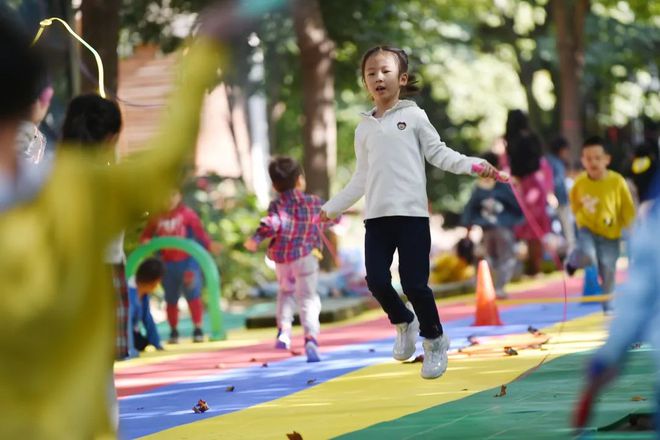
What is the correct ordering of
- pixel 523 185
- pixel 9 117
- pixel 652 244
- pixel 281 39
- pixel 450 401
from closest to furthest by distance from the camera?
1. pixel 9 117
2. pixel 652 244
3. pixel 450 401
4. pixel 523 185
5. pixel 281 39

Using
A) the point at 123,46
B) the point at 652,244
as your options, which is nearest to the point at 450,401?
the point at 652,244

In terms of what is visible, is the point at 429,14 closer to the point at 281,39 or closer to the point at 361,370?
the point at 281,39

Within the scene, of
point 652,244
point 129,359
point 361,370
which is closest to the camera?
point 652,244

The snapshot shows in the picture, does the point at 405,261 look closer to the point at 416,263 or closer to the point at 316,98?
the point at 416,263

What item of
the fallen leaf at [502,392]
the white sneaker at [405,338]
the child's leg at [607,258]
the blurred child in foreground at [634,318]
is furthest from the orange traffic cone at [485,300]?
the blurred child in foreground at [634,318]

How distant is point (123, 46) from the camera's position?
20.9m

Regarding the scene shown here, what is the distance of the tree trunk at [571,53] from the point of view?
86.6 feet

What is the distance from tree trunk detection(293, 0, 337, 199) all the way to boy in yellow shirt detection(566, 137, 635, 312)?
594 centimetres

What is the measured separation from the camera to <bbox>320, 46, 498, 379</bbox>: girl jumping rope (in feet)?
27.1

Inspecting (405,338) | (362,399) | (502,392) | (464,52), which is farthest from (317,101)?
(464,52)

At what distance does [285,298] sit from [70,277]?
A: 818cm

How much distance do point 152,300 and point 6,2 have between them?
4993 millimetres

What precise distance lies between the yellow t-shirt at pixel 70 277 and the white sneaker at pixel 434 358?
4.71m

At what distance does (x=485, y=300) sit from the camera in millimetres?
13188
